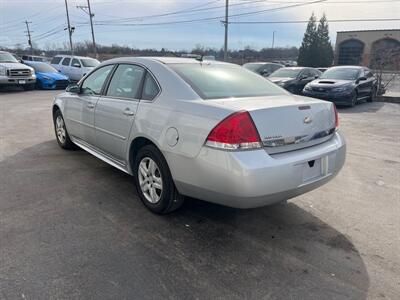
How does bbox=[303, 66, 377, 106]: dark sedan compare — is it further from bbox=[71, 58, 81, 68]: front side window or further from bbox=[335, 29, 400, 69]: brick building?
bbox=[335, 29, 400, 69]: brick building

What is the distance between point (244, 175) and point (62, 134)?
4.27 m

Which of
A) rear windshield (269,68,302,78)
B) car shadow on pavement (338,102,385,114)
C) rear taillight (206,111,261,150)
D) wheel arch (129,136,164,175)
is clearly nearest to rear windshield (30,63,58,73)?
rear windshield (269,68,302,78)

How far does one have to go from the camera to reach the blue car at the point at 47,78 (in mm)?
17797

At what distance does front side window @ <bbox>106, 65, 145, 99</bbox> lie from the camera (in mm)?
3906

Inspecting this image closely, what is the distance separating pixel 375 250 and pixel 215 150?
1.70 metres

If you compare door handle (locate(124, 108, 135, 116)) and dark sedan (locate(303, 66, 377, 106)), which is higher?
door handle (locate(124, 108, 135, 116))

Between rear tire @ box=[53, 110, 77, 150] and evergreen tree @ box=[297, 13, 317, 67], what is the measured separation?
4866cm

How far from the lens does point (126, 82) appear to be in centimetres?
412

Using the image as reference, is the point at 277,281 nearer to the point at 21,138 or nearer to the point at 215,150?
the point at 215,150

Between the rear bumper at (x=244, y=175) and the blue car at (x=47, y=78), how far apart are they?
16762 mm

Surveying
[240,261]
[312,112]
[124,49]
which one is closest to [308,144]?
[312,112]

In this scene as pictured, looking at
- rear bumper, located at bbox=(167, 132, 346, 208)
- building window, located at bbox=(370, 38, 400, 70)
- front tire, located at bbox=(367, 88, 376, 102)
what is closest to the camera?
rear bumper, located at bbox=(167, 132, 346, 208)

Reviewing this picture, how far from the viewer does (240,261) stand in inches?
113

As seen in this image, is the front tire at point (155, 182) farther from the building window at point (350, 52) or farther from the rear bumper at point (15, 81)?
the building window at point (350, 52)
